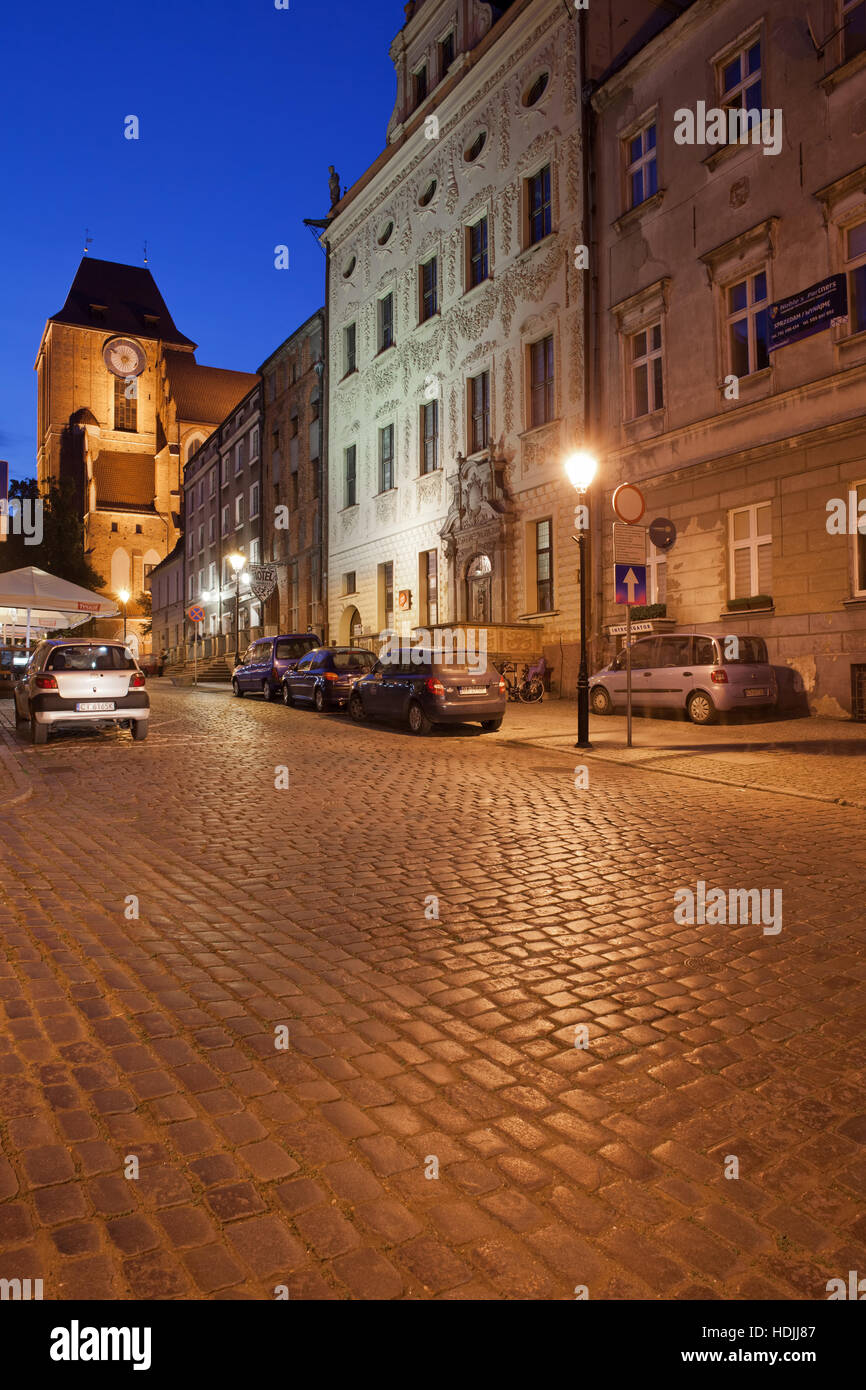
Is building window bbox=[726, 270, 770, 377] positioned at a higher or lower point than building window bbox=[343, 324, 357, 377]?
lower

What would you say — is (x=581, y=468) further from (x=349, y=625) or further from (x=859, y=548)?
(x=349, y=625)

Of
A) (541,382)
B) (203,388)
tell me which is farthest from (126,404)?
(541,382)

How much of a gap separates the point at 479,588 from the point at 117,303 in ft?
282

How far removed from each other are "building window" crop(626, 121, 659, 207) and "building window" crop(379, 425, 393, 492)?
42.1 feet

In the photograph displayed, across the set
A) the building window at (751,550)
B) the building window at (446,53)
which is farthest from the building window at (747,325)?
the building window at (446,53)

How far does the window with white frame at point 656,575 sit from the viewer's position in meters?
19.6

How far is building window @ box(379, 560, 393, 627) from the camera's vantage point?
105 feet

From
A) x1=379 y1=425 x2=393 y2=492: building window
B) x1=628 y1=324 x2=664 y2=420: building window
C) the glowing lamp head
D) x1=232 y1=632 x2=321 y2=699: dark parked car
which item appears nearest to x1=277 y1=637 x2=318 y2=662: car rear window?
x1=232 y1=632 x2=321 y2=699: dark parked car

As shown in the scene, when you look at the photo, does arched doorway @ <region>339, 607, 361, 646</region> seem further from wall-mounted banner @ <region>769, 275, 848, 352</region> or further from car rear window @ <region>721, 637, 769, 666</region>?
wall-mounted banner @ <region>769, 275, 848, 352</region>

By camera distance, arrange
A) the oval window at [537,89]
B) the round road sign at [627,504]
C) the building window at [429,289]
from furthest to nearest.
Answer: the building window at [429,289]
the oval window at [537,89]
the round road sign at [627,504]

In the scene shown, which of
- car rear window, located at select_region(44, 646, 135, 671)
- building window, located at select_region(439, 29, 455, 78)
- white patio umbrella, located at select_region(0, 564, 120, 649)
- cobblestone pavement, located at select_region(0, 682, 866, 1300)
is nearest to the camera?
cobblestone pavement, located at select_region(0, 682, 866, 1300)

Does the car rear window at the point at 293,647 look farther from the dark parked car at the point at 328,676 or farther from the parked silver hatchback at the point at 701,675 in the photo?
the parked silver hatchback at the point at 701,675

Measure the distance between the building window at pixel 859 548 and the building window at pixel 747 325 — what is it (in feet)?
11.5

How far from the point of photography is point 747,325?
17.6m
